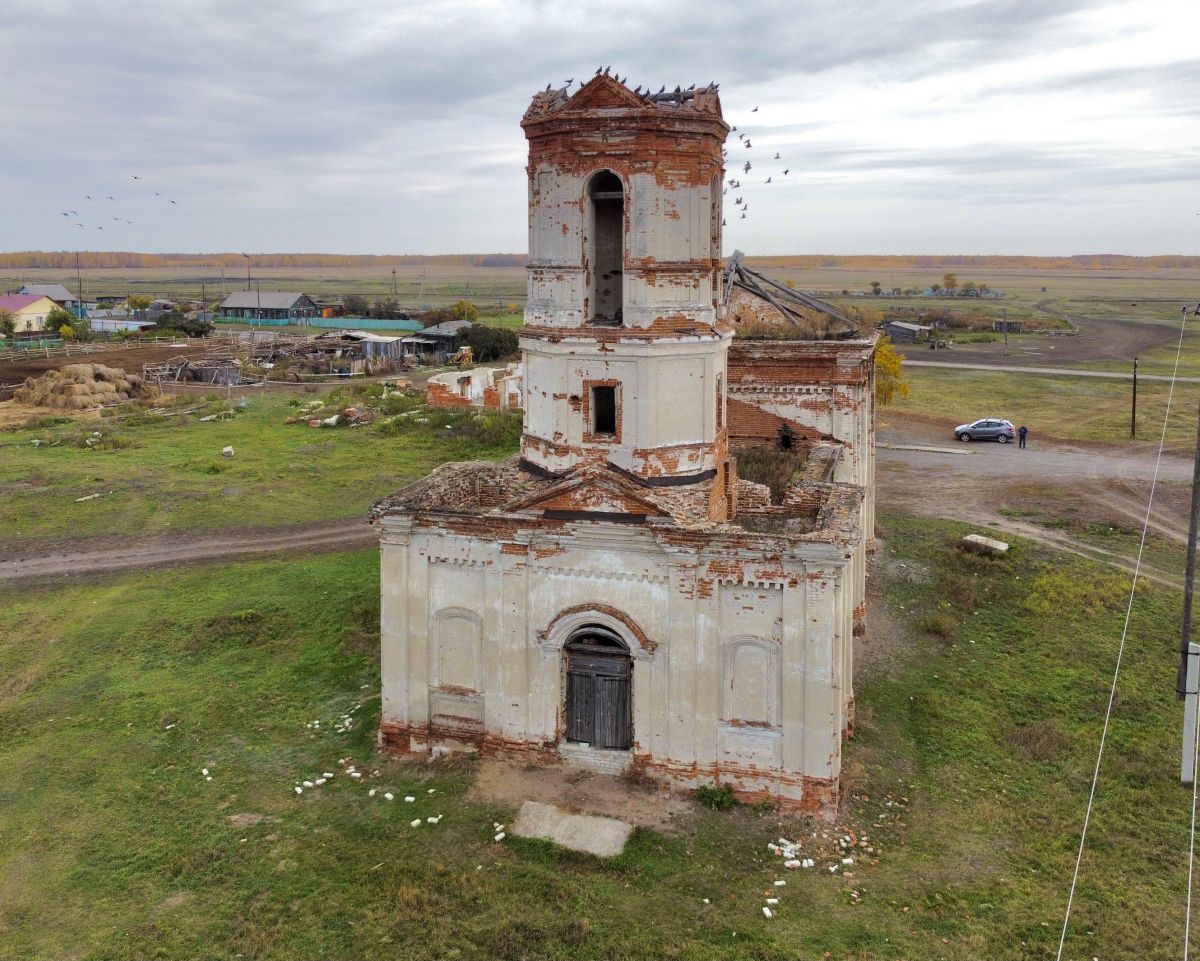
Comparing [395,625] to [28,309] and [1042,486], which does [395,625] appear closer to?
[1042,486]

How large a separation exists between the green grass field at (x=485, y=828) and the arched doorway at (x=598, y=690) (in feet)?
5.49

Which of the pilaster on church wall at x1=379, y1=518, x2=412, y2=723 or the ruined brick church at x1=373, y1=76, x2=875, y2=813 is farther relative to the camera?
the pilaster on church wall at x1=379, y1=518, x2=412, y2=723

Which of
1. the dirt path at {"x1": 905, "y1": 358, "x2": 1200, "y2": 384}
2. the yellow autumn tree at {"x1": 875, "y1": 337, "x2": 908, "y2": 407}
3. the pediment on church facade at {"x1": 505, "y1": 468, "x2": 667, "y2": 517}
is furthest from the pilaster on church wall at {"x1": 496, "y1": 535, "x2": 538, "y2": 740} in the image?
the dirt path at {"x1": 905, "y1": 358, "x2": 1200, "y2": 384}

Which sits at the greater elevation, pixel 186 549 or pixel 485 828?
pixel 186 549

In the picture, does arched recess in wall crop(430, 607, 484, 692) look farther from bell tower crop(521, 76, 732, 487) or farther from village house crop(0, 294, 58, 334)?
village house crop(0, 294, 58, 334)

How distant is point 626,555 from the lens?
13.0 meters

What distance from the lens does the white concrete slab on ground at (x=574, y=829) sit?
465 inches

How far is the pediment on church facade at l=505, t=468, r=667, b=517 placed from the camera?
42.7 ft

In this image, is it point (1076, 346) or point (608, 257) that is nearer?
point (608, 257)

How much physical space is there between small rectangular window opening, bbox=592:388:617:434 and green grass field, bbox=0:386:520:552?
16.1m

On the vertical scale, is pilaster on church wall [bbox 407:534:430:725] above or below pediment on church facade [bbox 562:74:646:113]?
below

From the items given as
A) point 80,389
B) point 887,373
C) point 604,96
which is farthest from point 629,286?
point 80,389

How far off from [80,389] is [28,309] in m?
49.2

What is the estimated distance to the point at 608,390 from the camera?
13969mm
